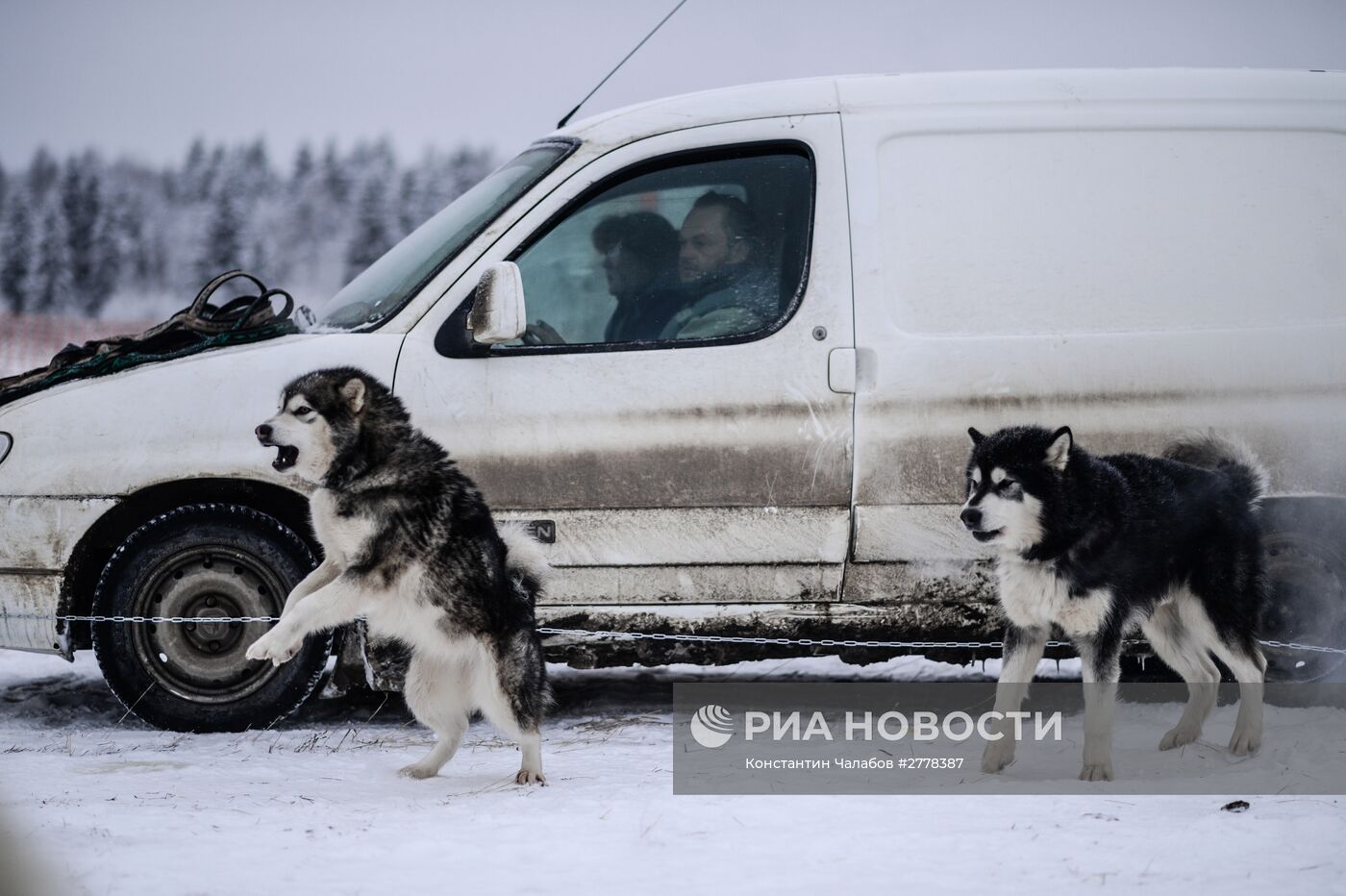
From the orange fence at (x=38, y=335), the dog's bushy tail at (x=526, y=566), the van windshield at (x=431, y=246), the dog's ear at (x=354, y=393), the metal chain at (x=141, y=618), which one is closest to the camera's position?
the dog's bushy tail at (x=526, y=566)

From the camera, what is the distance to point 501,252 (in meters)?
4.79

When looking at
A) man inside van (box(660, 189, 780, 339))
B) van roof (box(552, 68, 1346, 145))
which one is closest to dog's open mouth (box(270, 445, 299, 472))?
man inside van (box(660, 189, 780, 339))

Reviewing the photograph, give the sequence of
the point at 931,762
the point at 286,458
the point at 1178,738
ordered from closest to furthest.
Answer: the point at 286,458, the point at 931,762, the point at 1178,738

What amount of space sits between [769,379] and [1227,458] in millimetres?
1606

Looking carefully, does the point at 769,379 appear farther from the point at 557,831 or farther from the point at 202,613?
the point at 202,613

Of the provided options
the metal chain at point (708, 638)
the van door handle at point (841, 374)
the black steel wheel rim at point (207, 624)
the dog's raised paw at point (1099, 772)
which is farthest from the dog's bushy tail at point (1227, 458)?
the black steel wheel rim at point (207, 624)

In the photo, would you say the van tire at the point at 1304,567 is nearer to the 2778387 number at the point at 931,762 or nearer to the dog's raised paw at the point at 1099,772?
Answer: the dog's raised paw at the point at 1099,772

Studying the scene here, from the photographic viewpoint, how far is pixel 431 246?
499cm

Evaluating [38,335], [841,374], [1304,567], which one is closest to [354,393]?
[841,374]

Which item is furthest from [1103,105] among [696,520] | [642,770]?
[642,770]

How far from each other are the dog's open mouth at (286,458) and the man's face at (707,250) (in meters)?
1.54

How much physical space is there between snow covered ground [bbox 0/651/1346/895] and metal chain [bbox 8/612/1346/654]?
40cm

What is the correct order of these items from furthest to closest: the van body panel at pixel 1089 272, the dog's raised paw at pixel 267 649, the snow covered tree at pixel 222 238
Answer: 1. the snow covered tree at pixel 222 238
2. the van body panel at pixel 1089 272
3. the dog's raised paw at pixel 267 649

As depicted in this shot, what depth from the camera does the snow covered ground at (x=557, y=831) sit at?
3.12 metres
